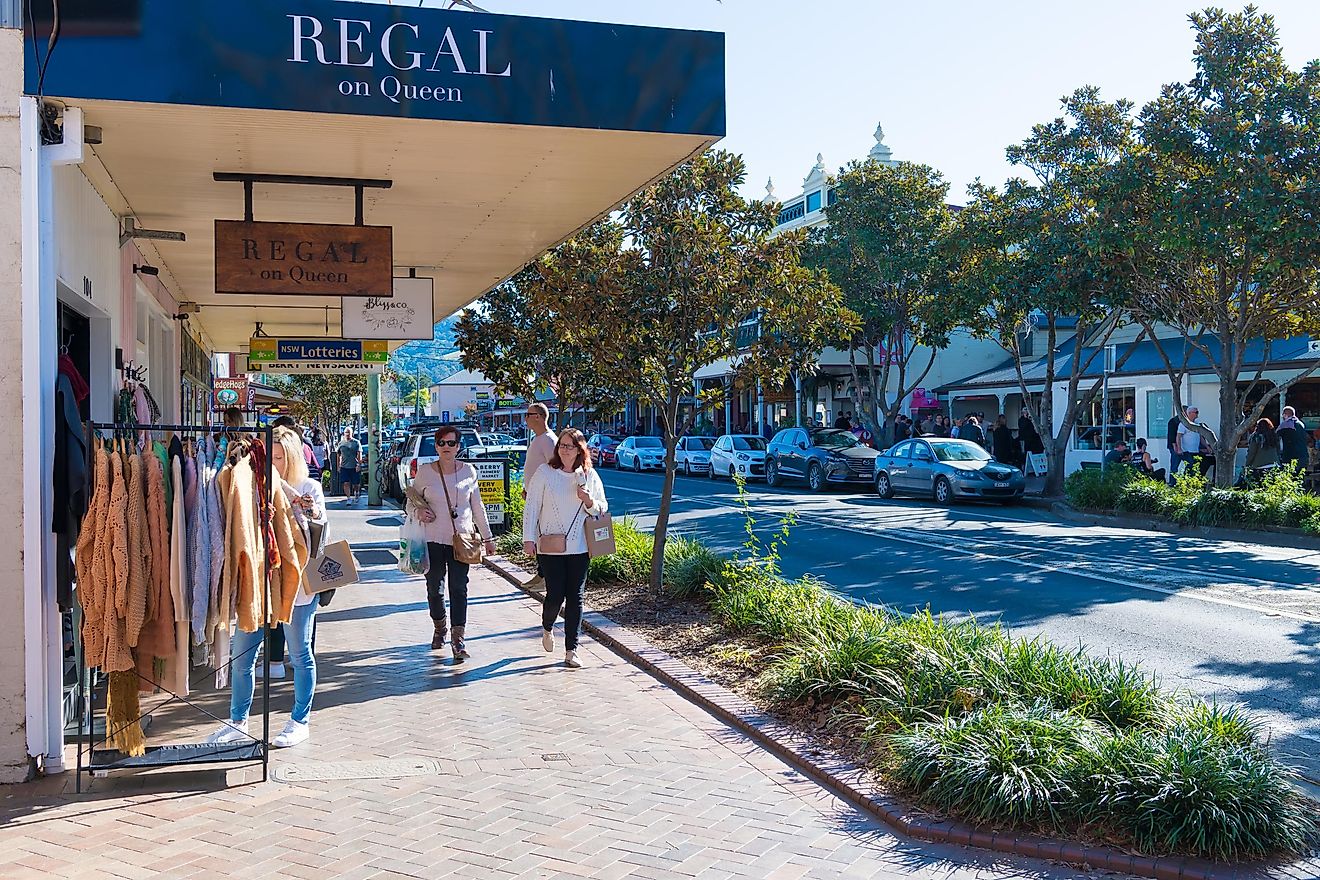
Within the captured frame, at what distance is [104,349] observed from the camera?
27.0 feet

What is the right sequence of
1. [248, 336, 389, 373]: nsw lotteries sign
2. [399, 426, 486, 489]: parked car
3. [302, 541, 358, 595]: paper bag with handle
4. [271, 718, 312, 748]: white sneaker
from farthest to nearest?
[399, 426, 486, 489]: parked car
[248, 336, 389, 373]: nsw lotteries sign
[302, 541, 358, 595]: paper bag with handle
[271, 718, 312, 748]: white sneaker

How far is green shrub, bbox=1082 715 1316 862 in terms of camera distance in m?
4.73

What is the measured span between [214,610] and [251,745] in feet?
2.72

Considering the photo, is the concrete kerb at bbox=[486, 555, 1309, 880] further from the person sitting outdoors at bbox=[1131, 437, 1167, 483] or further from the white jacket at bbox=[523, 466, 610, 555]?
the person sitting outdoors at bbox=[1131, 437, 1167, 483]

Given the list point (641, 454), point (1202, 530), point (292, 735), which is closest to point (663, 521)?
point (292, 735)

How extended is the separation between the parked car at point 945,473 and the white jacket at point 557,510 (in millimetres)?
16406

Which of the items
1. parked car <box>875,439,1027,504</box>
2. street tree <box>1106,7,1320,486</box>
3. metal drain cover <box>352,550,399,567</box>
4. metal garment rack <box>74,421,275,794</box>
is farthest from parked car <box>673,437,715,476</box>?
metal garment rack <box>74,421,275,794</box>

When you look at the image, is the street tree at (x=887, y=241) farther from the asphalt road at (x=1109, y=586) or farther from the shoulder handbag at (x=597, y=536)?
the shoulder handbag at (x=597, y=536)

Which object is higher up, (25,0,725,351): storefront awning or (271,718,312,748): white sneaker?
(25,0,725,351): storefront awning

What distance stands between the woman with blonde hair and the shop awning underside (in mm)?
1800

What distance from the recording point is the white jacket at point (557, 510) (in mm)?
8445

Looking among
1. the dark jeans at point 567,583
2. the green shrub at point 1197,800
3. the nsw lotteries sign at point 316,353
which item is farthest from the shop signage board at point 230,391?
the green shrub at point 1197,800

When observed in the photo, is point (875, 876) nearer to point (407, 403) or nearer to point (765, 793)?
point (765, 793)

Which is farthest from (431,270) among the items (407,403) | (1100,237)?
(407,403)
